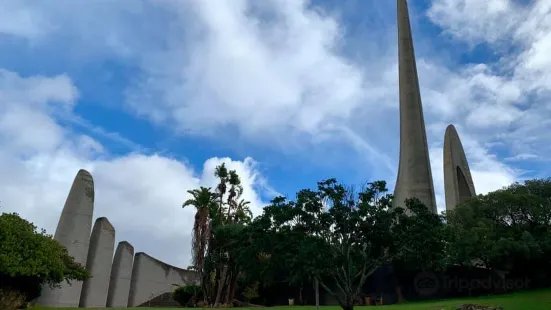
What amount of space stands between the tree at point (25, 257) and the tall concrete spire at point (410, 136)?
106 ft

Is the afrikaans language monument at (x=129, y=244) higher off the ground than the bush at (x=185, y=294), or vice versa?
the afrikaans language monument at (x=129, y=244)

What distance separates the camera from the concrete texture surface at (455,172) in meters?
53.2

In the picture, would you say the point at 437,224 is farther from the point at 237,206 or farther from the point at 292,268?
the point at 237,206

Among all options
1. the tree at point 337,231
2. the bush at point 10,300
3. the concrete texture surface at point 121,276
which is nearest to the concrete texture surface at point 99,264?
the concrete texture surface at point 121,276

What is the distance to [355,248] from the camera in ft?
60.5

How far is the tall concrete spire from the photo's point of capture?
1796 inches

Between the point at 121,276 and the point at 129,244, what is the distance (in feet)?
8.24

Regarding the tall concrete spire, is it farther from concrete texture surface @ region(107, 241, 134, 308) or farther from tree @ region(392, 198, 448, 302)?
tree @ region(392, 198, 448, 302)

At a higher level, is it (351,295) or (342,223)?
(342,223)

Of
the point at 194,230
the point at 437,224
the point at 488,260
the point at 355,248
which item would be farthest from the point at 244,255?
the point at 488,260

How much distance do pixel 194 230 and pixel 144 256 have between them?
10.4 meters

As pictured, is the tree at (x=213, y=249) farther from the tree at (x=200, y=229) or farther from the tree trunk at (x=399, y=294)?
the tree trunk at (x=399, y=294)

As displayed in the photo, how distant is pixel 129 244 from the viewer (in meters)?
37.2

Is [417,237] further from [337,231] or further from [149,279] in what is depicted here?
[149,279]
